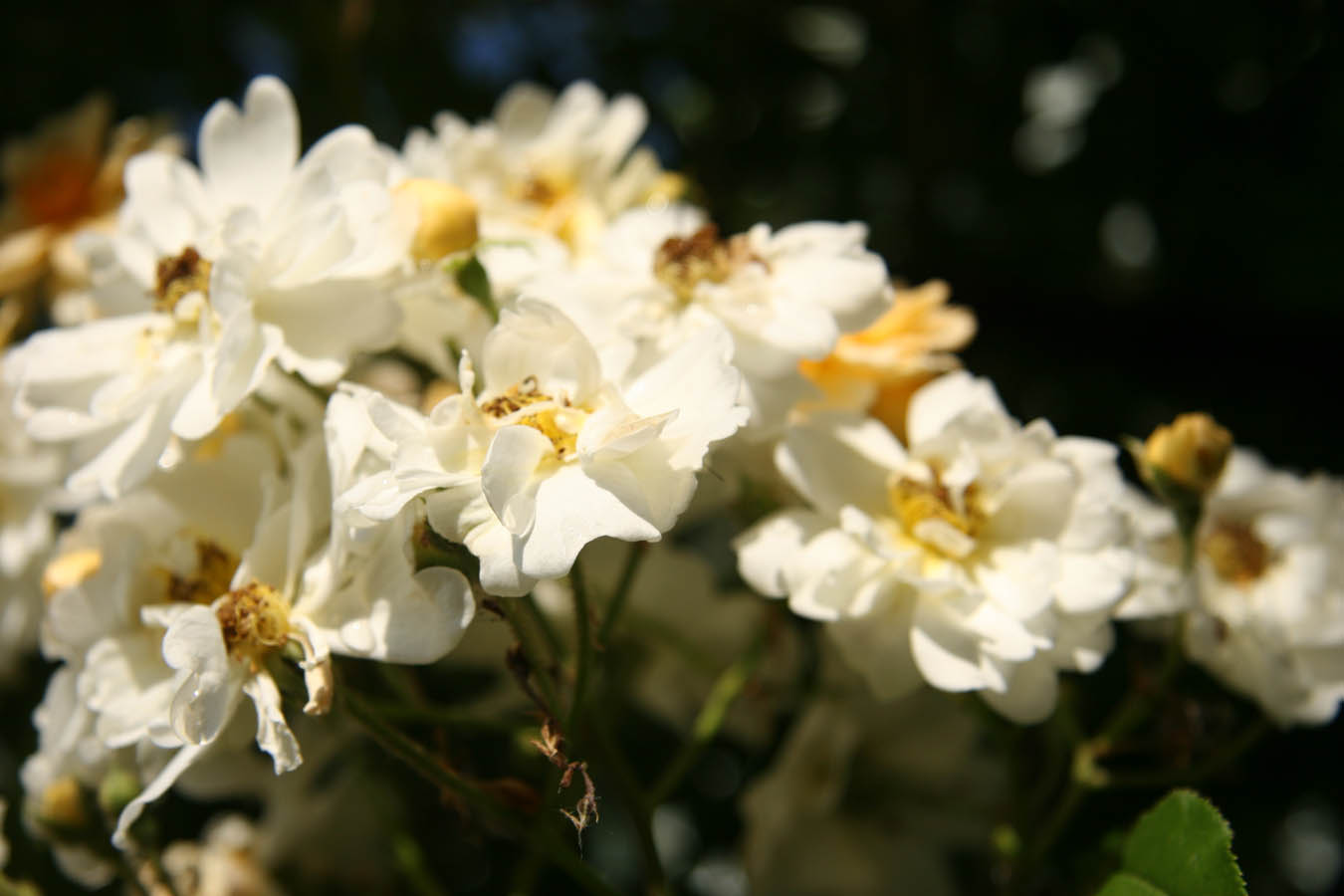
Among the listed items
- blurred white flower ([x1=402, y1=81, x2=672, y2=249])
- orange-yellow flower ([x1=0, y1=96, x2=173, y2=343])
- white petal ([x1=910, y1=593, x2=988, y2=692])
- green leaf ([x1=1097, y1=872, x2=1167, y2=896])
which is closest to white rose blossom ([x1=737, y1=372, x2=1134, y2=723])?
white petal ([x1=910, y1=593, x2=988, y2=692])

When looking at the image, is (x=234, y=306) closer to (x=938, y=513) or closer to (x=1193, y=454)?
(x=938, y=513)

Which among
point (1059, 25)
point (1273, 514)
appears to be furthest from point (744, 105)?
point (1273, 514)

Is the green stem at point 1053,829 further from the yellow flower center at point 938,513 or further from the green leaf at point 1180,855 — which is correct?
the yellow flower center at point 938,513

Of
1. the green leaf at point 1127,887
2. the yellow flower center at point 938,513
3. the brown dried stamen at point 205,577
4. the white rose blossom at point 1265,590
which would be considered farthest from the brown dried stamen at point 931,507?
the brown dried stamen at point 205,577

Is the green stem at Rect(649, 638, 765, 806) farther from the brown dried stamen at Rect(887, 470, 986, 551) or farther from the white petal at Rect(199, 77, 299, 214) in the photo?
the white petal at Rect(199, 77, 299, 214)

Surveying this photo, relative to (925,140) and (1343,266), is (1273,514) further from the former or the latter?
(925,140)
